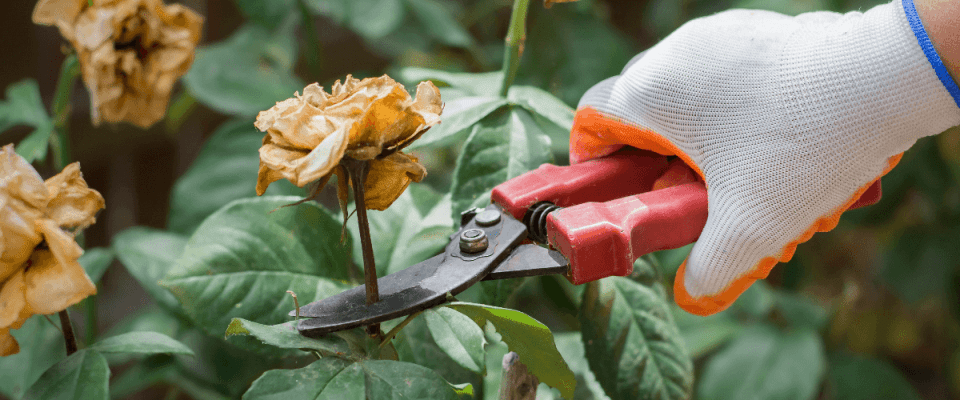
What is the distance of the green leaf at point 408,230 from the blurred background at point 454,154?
10.2 inches

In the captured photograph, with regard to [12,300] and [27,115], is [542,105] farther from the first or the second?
[27,115]

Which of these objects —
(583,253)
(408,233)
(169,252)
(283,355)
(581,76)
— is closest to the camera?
(583,253)

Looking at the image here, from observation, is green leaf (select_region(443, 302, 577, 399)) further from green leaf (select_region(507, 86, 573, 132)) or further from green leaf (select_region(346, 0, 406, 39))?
green leaf (select_region(346, 0, 406, 39))

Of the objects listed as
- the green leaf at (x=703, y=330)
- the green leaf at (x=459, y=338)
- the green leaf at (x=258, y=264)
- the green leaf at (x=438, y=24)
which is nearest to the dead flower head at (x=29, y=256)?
the green leaf at (x=258, y=264)

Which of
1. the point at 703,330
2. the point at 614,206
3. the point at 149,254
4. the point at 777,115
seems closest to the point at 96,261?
the point at 149,254

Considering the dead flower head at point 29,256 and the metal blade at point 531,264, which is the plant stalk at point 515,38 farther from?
the dead flower head at point 29,256

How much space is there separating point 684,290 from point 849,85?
18cm

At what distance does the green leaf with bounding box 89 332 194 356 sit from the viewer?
1.59 ft

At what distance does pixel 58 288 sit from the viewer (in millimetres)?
402

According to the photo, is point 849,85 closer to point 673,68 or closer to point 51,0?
point 673,68

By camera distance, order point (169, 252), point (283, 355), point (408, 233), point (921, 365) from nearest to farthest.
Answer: point (283, 355), point (408, 233), point (169, 252), point (921, 365)

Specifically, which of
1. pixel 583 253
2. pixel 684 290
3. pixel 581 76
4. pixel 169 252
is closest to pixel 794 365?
pixel 581 76

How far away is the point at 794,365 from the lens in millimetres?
1112

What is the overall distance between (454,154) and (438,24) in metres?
0.26
